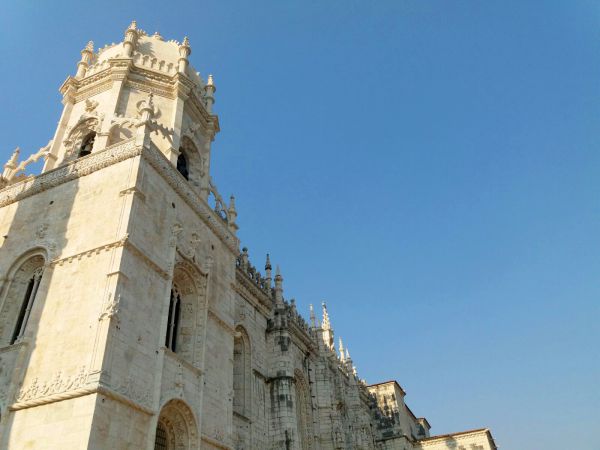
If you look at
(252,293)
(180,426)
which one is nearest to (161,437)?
(180,426)

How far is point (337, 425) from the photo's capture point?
28.6 meters

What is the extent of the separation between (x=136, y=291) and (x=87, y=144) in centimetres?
897

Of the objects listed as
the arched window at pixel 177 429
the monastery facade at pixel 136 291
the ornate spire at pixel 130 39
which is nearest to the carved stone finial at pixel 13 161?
the monastery facade at pixel 136 291

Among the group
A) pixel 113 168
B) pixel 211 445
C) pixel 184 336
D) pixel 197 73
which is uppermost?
pixel 197 73

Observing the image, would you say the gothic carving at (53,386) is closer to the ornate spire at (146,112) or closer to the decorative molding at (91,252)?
the decorative molding at (91,252)

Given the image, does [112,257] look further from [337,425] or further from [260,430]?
[337,425]

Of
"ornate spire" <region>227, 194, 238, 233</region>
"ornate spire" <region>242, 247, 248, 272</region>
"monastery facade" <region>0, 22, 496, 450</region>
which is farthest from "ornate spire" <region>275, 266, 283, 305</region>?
"ornate spire" <region>227, 194, 238, 233</region>

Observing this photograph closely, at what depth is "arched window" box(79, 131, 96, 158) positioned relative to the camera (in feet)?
66.2

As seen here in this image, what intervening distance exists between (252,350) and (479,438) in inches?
1348

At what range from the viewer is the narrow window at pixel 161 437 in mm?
14804

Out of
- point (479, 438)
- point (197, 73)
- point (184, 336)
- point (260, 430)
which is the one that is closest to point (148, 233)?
point (184, 336)

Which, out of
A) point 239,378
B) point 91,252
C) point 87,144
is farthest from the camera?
point 239,378

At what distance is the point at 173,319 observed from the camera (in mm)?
17266

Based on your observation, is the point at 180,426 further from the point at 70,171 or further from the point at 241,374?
the point at 70,171
